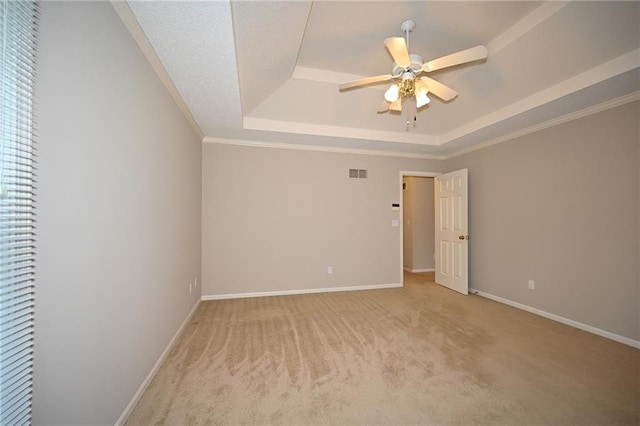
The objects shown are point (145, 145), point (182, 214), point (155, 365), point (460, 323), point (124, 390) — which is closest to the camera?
point (124, 390)

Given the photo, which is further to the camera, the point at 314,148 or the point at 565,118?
the point at 314,148

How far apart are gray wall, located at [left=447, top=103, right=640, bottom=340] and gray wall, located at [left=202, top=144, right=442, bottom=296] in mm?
1519

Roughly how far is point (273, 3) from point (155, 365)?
289 centimetres

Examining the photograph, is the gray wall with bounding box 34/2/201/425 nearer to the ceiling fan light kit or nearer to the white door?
the ceiling fan light kit

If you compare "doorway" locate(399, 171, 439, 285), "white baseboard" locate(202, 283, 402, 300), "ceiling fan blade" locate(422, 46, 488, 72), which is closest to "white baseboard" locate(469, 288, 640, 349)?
"white baseboard" locate(202, 283, 402, 300)

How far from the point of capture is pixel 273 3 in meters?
1.66

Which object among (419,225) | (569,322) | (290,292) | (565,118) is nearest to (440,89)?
(565,118)

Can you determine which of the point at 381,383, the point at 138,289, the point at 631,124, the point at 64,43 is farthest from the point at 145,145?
the point at 631,124

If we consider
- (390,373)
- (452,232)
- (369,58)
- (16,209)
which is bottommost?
(390,373)

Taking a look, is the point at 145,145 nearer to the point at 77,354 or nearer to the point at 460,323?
the point at 77,354

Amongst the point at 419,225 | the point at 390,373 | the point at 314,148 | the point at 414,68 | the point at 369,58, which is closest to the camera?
the point at 390,373

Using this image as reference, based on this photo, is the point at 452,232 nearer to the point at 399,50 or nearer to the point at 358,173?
the point at 358,173

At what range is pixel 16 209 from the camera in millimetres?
876

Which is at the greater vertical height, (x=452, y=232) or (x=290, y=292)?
(x=452, y=232)
